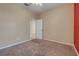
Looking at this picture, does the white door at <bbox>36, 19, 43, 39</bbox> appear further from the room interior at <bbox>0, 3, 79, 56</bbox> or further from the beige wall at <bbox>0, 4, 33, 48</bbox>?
the beige wall at <bbox>0, 4, 33, 48</bbox>

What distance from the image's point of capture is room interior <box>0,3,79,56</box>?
70.1 inches

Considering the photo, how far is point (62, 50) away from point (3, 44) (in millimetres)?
1636

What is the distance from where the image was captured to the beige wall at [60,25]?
6.00ft

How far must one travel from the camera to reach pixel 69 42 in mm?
2039

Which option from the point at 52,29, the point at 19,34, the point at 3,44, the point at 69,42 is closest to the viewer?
the point at 52,29

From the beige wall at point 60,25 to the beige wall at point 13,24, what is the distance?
428mm

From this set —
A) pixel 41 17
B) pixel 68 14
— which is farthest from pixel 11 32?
pixel 68 14

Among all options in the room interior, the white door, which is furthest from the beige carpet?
the white door

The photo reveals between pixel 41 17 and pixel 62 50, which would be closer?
pixel 41 17

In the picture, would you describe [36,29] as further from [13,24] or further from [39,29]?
[13,24]

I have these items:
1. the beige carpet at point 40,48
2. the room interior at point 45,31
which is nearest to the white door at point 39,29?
the room interior at point 45,31

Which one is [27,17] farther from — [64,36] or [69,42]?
[69,42]

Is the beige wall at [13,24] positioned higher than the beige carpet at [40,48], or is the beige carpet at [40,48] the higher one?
the beige wall at [13,24]

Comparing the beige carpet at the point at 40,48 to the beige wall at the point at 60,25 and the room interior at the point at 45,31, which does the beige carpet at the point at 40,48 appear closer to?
the room interior at the point at 45,31
